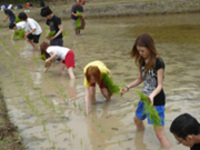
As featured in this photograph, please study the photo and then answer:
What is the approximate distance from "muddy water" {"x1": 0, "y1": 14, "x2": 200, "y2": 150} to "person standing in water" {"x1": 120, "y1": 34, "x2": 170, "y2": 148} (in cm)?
36

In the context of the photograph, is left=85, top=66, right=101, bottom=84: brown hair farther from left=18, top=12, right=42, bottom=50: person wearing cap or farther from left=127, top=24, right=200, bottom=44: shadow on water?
left=127, top=24, right=200, bottom=44: shadow on water

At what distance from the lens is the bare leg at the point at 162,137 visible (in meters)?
3.38

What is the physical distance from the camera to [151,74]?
11.0 ft

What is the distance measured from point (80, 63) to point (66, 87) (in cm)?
177

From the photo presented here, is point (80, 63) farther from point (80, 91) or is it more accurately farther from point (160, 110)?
point (160, 110)

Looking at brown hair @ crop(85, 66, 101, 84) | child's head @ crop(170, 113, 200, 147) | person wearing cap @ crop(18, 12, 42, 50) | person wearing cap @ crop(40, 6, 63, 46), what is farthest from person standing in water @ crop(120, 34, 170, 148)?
person wearing cap @ crop(18, 12, 42, 50)

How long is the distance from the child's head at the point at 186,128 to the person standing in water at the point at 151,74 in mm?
871

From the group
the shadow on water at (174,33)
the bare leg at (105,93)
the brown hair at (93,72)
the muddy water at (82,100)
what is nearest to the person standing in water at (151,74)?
the muddy water at (82,100)

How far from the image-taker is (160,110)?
133 inches

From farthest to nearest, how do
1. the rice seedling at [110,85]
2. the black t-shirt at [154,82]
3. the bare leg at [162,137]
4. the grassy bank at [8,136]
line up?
the rice seedling at [110,85] < the grassy bank at [8,136] < the bare leg at [162,137] < the black t-shirt at [154,82]

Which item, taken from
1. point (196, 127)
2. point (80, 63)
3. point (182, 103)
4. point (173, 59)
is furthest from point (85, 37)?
point (196, 127)

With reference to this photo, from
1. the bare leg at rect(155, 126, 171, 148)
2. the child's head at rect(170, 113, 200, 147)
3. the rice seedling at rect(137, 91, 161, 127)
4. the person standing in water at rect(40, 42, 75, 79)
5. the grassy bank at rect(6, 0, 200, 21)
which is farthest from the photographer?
the grassy bank at rect(6, 0, 200, 21)

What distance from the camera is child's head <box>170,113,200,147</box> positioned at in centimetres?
221

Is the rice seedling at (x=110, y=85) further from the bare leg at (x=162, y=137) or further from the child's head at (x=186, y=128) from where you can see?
the child's head at (x=186, y=128)
